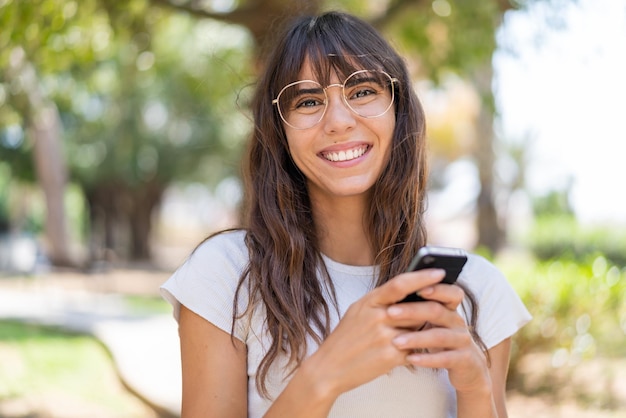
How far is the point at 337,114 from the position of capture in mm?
2037

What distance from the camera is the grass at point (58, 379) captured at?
21.5 feet

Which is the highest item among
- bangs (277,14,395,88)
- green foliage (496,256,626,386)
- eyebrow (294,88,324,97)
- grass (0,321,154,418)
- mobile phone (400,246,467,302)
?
bangs (277,14,395,88)

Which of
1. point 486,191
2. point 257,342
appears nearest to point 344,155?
point 257,342

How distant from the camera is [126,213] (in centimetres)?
2817

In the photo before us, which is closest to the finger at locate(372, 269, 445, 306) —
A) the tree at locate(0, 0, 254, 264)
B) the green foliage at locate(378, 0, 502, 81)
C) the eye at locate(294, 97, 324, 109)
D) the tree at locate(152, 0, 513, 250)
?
the eye at locate(294, 97, 324, 109)

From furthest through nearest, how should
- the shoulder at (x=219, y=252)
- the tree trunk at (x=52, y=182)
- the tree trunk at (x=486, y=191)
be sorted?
the tree trunk at (x=52, y=182), the tree trunk at (x=486, y=191), the shoulder at (x=219, y=252)

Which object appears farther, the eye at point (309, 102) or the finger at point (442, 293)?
the eye at point (309, 102)

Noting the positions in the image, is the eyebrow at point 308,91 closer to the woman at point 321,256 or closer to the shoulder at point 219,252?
the woman at point 321,256

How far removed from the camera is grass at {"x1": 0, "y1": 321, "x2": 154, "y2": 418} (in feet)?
21.5

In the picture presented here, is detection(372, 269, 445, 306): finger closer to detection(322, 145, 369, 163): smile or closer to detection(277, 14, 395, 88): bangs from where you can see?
detection(322, 145, 369, 163): smile

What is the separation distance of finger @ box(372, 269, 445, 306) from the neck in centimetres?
72

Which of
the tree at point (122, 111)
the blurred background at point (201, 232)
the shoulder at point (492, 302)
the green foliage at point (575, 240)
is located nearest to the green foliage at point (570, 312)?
the blurred background at point (201, 232)

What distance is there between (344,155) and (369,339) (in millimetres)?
664

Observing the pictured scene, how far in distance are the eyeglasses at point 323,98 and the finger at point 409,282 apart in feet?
2.34
